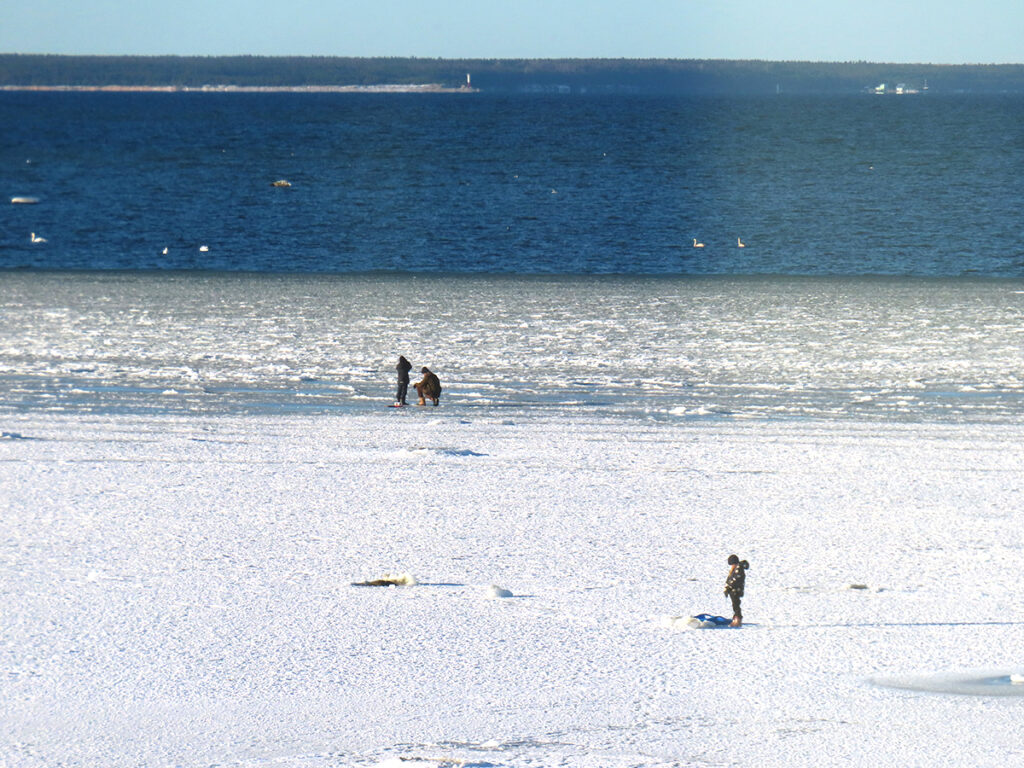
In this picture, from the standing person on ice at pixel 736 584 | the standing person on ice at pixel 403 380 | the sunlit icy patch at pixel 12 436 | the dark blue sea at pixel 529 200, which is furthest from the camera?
the dark blue sea at pixel 529 200

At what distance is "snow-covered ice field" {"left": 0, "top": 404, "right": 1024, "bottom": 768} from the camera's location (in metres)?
9.12

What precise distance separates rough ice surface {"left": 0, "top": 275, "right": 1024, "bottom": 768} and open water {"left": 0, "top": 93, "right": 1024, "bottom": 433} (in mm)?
305

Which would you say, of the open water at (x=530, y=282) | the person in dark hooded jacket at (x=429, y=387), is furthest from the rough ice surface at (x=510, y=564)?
the person in dark hooded jacket at (x=429, y=387)

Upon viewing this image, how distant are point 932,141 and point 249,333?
91.9m

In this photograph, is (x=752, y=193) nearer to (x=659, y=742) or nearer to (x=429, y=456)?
(x=429, y=456)

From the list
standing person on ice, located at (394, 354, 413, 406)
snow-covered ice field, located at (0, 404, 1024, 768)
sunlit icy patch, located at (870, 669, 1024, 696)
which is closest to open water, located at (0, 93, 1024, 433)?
standing person on ice, located at (394, 354, 413, 406)

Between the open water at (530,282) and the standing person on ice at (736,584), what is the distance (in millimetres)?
9809

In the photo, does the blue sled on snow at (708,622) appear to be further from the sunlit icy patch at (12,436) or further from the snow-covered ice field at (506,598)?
the sunlit icy patch at (12,436)

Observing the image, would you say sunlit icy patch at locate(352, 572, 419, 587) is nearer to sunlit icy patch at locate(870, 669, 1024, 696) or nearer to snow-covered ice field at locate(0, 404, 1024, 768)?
snow-covered ice field at locate(0, 404, 1024, 768)

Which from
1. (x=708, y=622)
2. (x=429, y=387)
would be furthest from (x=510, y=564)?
(x=429, y=387)

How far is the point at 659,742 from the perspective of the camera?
8.98 m

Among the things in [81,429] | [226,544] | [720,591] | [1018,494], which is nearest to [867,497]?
[1018,494]

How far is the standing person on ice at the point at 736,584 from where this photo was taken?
11.0 m

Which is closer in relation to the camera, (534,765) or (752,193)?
(534,765)
